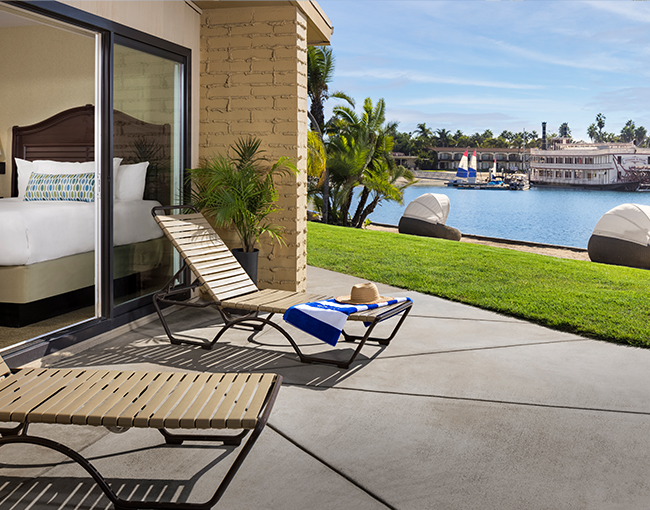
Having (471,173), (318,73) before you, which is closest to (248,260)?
(318,73)

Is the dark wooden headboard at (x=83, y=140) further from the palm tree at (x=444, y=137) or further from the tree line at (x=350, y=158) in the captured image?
the palm tree at (x=444, y=137)

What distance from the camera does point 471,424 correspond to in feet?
9.12

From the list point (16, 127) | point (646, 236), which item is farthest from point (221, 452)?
point (646, 236)

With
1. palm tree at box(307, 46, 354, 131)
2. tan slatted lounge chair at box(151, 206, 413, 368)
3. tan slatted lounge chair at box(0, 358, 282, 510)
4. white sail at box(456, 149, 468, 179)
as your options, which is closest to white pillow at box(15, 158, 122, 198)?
tan slatted lounge chair at box(151, 206, 413, 368)

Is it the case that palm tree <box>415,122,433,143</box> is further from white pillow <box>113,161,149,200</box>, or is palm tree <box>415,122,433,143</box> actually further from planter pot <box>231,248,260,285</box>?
white pillow <box>113,161,149,200</box>

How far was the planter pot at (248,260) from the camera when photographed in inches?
199

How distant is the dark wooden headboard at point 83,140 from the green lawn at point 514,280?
123 inches

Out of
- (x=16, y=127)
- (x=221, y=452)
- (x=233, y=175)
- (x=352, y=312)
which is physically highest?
(x=16, y=127)

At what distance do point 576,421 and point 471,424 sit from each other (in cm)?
55

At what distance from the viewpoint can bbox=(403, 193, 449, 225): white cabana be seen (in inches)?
599

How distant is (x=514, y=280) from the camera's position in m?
6.88

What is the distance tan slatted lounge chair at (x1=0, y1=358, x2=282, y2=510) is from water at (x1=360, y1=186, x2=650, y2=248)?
59.6 ft

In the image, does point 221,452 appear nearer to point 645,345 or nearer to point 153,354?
point 153,354

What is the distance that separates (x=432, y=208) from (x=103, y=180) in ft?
39.5
